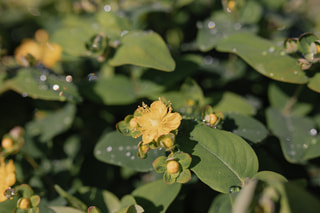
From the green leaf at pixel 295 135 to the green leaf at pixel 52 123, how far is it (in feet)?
2.75

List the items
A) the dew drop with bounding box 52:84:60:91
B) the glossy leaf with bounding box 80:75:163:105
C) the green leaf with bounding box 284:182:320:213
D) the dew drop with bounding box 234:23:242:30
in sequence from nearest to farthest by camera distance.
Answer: the green leaf with bounding box 284:182:320:213 < the dew drop with bounding box 52:84:60:91 < the glossy leaf with bounding box 80:75:163:105 < the dew drop with bounding box 234:23:242:30

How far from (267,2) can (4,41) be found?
169cm

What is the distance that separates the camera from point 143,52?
1028 millimetres

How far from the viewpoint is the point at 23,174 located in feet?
3.54

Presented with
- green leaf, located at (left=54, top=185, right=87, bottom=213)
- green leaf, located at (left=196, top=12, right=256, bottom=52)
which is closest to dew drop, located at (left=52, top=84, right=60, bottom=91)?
green leaf, located at (left=54, top=185, right=87, bottom=213)

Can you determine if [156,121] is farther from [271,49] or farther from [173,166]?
[271,49]

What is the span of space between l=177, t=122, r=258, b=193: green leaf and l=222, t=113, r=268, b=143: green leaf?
14cm

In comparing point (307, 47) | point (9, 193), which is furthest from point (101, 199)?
point (307, 47)

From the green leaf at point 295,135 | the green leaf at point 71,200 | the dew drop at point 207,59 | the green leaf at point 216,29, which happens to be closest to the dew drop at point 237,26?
the green leaf at point 216,29

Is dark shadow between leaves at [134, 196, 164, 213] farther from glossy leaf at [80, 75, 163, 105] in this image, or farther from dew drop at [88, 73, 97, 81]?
dew drop at [88, 73, 97, 81]

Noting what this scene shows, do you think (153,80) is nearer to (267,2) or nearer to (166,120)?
(166,120)

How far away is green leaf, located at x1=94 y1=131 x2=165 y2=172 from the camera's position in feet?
2.90

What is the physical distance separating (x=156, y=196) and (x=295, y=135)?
57cm

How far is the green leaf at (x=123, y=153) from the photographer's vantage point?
2.90ft
